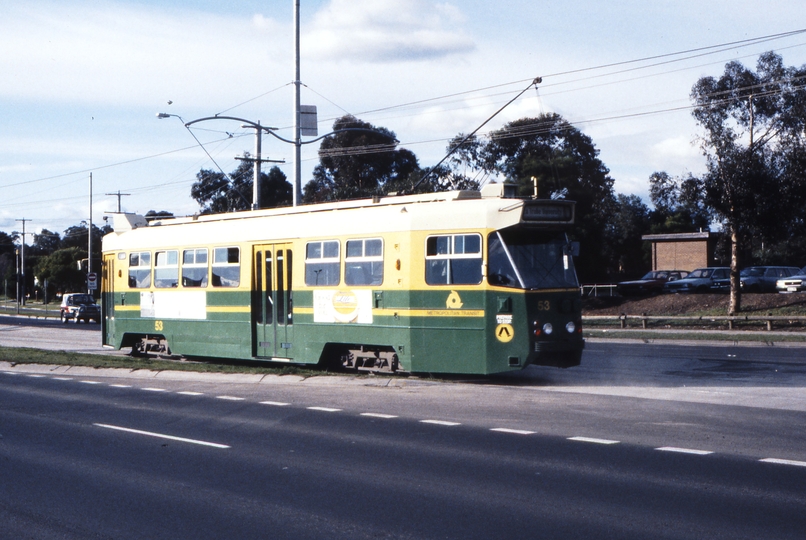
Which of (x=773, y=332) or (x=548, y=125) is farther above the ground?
(x=548, y=125)

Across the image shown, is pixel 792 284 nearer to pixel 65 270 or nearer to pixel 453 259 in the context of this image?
pixel 453 259

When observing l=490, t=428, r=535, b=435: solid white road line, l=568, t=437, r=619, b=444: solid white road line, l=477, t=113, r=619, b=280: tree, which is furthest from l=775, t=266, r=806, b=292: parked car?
l=568, t=437, r=619, b=444: solid white road line

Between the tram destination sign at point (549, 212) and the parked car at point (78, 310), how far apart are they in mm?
43205

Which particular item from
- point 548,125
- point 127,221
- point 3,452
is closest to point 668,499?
point 3,452

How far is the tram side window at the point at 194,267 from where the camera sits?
20.3m

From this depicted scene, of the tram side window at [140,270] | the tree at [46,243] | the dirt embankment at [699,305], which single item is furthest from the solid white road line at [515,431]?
the tree at [46,243]

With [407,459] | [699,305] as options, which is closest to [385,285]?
[407,459]

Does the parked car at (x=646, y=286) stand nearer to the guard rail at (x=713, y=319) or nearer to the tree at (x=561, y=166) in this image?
the tree at (x=561, y=166)

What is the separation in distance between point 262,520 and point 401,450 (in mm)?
2971

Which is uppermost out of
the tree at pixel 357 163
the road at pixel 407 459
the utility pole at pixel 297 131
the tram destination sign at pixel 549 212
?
the tree at pixel 357 163

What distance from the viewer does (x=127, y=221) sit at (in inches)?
914

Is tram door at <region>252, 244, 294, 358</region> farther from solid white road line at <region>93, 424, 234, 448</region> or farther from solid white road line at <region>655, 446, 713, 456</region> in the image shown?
solid white road line at <region>655, 446, 713, 456</region>

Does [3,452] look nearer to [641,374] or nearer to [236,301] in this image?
[236,301]

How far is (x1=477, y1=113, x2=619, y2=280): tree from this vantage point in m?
54.6
